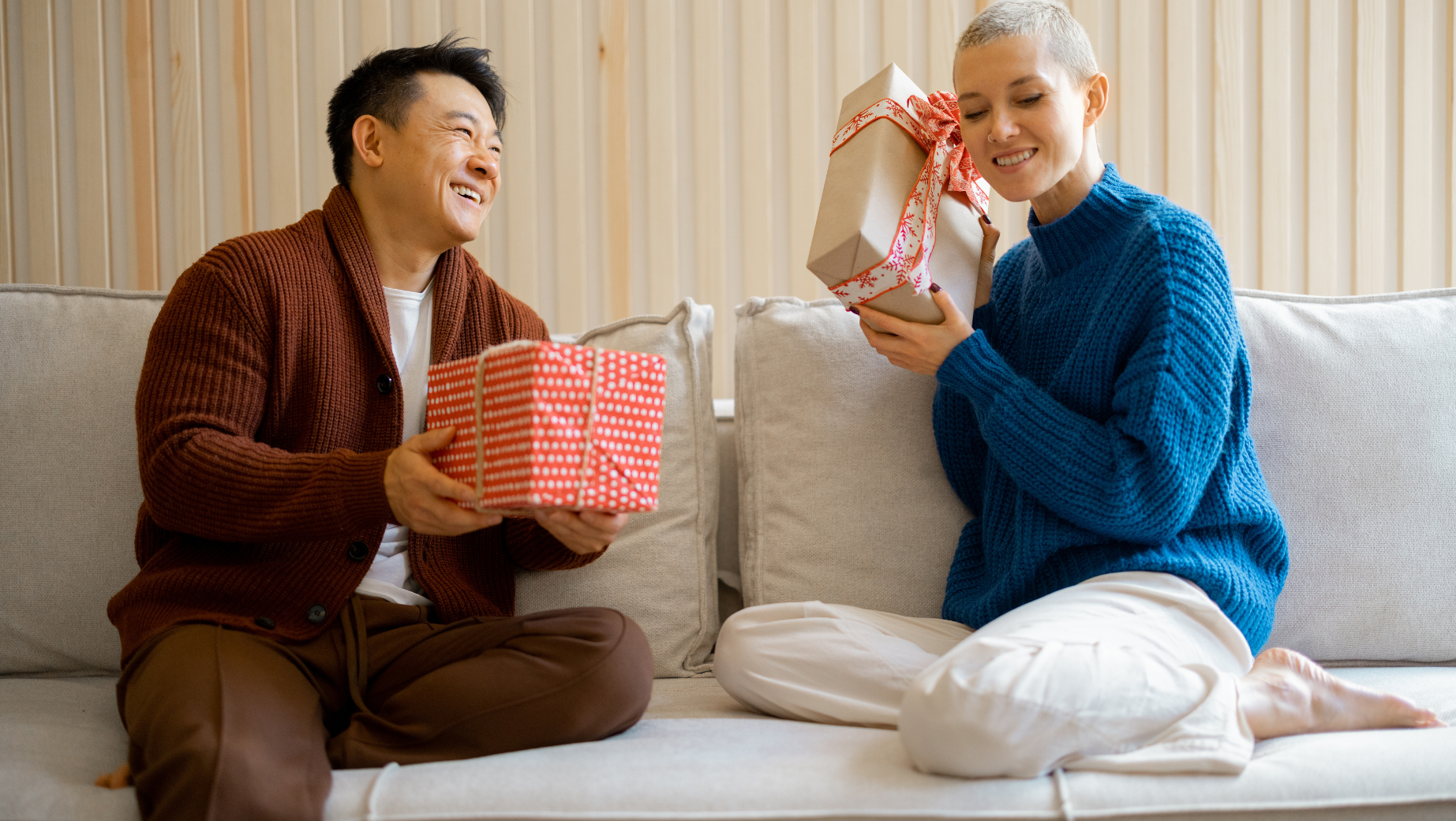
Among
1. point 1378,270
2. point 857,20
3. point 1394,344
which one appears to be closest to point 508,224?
point 857,20

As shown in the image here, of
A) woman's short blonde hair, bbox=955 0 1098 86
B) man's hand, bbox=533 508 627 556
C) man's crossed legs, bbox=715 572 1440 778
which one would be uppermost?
woman's short blonde hair, bbox=955 0 1098 86

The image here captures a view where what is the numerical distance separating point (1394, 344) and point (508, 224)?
1.64 metres

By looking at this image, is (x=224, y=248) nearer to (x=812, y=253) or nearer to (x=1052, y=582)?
(x=812, y=253)

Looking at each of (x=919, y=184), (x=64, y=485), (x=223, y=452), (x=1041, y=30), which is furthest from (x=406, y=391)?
(x=1041, y=30)

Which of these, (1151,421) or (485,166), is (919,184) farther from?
(485,166)

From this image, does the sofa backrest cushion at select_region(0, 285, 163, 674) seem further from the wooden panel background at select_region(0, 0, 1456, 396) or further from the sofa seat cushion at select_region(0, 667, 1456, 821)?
the wooden panel background at select_region(0, 0, 1456, 396)

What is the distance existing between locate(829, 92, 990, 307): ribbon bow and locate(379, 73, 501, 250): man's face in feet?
1.72

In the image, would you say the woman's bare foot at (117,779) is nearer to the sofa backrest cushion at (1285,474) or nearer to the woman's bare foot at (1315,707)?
the sofa backrest cushion at (1285,474)

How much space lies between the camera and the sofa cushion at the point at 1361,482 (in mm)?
1501

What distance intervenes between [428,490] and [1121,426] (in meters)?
0.83

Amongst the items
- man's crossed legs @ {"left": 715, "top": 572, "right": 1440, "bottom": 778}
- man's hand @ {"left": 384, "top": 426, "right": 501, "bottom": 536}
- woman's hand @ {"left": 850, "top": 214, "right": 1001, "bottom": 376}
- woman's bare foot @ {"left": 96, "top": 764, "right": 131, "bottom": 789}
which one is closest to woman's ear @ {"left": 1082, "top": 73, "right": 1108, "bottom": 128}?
woman's hand @ {"left": 850, "top": 214, "right": 1001, "bottom": 376}

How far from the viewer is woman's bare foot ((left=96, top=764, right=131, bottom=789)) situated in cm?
105

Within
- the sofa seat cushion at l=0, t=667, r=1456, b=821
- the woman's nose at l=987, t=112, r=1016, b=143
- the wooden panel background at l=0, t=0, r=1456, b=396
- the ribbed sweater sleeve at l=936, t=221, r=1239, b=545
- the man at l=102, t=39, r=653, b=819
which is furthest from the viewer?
the wooden panel background at l=0, t=0, r=1456, b=396

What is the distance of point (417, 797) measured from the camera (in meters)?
1.01
